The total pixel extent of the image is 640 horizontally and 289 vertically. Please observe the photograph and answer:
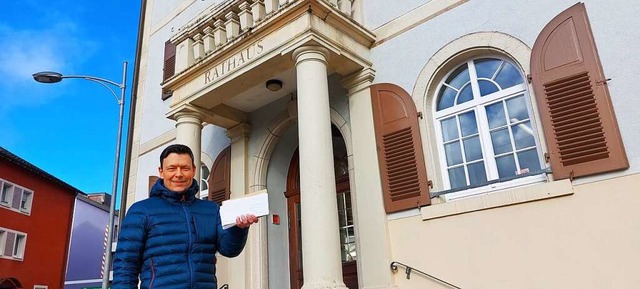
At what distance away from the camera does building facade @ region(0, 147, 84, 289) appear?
71.7 ft

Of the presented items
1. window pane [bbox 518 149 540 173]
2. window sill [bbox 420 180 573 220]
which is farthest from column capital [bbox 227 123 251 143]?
window pane [bbox 518 149 540 173]

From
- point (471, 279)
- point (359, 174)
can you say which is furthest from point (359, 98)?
point (471, 279)

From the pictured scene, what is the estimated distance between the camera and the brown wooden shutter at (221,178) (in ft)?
28.8

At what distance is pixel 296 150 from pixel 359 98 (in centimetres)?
225

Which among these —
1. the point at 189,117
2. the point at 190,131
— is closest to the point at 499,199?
the point at 190,131

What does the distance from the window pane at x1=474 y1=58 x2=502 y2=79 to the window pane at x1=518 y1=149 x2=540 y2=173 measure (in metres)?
1.09

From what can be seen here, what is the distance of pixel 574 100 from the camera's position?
5.12 metres

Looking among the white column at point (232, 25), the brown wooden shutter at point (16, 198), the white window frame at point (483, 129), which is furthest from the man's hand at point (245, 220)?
the brown wooden shutter at point (16, 198)

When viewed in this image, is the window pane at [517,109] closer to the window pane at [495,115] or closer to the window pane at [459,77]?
the window pane at [495,115]

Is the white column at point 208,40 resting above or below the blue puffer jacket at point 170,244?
above

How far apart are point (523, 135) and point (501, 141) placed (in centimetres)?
26

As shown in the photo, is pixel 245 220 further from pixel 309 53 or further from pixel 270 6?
pixel 270 6

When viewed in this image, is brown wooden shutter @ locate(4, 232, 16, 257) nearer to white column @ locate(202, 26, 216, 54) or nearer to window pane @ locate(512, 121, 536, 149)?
white column @ locate(202, 26, 216, 54)

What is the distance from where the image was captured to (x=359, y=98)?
702cm
